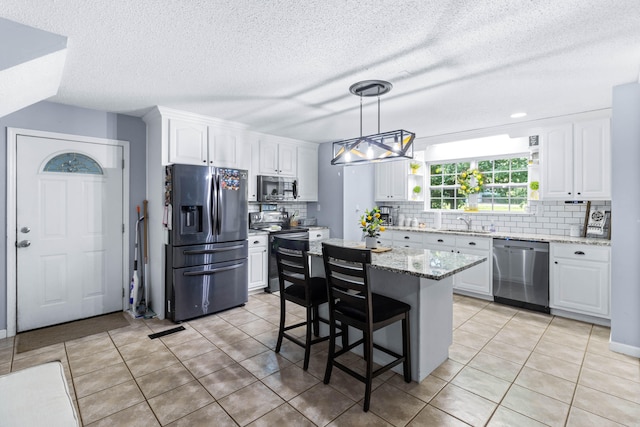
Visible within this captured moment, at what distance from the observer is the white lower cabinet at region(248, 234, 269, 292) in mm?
4453

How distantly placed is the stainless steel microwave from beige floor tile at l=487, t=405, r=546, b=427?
3704 millimetres

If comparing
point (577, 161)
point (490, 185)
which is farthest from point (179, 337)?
point (577, 161)

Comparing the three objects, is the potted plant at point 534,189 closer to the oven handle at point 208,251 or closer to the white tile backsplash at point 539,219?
the white tile backsplash at point 539,219

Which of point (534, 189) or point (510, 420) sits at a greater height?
point (534, 189)

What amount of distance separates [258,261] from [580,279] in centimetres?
388

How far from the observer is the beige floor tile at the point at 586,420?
1.92m

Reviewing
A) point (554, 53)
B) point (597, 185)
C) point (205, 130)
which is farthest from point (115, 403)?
point (597, 185)

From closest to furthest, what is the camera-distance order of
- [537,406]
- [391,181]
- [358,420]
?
1. [358,420]
2. [537,406]
3. [391,181]

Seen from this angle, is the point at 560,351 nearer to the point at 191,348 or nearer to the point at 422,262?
the point at 422,262

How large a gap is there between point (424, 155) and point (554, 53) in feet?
10.5

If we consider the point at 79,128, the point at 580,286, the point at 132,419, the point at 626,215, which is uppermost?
the point at 79,128

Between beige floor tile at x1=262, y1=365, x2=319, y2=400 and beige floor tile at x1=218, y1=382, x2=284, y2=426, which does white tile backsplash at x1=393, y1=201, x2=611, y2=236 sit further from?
beige floor tile at x1=218, y1=382, x2=284, y2=426

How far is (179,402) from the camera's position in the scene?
7.04ft

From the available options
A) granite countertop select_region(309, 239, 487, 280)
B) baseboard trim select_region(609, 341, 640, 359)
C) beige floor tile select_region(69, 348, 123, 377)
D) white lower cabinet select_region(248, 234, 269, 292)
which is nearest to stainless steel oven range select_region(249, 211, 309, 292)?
white lower cabinet select_region(248, 234, 269, 292)
